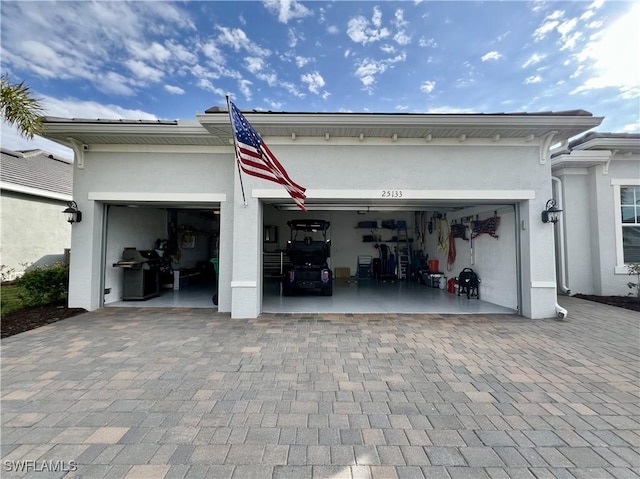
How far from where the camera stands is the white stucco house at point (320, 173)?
16.8ft


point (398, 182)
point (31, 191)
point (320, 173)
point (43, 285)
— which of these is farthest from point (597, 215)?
point (31, 191)

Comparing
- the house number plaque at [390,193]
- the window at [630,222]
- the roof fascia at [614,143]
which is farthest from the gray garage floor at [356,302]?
the roof fascia at [614,143]

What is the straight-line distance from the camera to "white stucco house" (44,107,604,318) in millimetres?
5121

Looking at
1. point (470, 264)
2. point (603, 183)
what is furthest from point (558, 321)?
point (603, 183)

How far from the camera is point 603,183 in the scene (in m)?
7.20

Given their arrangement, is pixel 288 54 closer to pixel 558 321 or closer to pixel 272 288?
pixel 272 288

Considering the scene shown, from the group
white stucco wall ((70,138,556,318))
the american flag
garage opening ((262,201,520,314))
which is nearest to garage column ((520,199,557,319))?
white stucco wall ((70,138,556,318))

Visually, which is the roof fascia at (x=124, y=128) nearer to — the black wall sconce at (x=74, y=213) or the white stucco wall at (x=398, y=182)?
the white stucco wall at (x=398, y=182)

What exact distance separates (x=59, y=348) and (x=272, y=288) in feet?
18.5

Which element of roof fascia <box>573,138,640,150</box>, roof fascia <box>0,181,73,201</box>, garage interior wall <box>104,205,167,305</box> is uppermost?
roof fascia <box>573,138,640,150</box>

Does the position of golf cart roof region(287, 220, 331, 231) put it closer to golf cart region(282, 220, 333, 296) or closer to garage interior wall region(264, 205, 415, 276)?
golf cart region(282, 220, 333, 296)

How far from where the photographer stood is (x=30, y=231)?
30.7ft

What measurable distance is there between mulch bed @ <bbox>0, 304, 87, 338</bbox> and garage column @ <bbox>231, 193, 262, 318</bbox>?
Answer: 133 inches

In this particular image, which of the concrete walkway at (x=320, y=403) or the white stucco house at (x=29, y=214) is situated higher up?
the white stucco house at (x=29, y=214)
